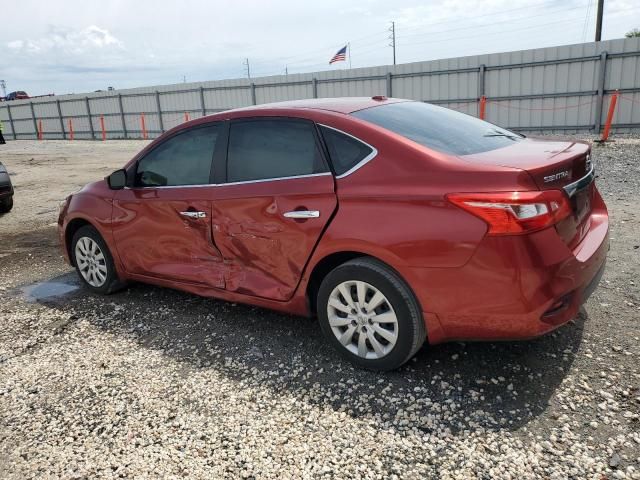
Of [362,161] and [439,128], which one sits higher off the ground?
[439,128]

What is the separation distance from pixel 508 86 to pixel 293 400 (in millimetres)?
17271

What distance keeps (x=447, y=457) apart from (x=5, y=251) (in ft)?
20.9

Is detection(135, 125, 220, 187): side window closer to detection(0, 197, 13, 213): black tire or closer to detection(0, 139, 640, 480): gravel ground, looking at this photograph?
detection(0, 139, 640, 480): gravel ground

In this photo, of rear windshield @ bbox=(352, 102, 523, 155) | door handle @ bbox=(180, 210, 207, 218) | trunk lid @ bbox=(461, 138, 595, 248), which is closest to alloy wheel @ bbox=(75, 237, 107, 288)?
door handle @ bbox=(180, 210, 207, 218)

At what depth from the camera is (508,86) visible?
57.9 feet

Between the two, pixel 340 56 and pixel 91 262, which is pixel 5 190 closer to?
pixel 91 262

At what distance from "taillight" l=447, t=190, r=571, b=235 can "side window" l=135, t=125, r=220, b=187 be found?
204 cm

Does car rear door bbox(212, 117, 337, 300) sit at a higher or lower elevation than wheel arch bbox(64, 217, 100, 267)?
higher

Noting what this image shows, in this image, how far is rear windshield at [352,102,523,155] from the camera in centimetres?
305

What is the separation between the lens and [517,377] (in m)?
2.97

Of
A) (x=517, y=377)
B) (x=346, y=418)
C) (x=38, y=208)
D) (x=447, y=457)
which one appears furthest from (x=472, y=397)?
(x=38, y=208)

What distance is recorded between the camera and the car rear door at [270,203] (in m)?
3.17

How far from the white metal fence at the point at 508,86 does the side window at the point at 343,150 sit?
15884 millimetres

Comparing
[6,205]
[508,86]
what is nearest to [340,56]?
[508,86]
